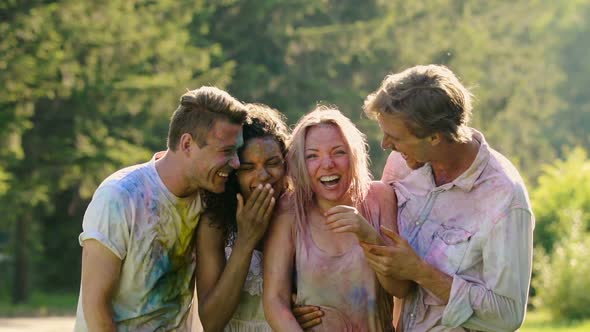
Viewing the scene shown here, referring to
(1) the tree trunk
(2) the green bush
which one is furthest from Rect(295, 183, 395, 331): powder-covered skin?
(1) the tree trunk

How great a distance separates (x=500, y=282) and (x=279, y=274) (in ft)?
3.72

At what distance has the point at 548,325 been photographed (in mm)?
18984

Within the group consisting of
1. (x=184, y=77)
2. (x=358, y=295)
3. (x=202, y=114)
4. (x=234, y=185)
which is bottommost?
(x=358, y=295)

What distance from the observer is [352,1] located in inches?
1425

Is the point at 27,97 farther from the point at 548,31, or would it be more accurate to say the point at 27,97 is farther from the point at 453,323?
the point at 548,31

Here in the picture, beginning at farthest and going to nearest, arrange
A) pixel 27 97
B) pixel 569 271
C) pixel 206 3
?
1. pixel 206 3
2. pixel 27 97
3. pixel 569 271

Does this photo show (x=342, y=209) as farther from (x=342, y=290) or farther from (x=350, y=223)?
(x=342, y=290)

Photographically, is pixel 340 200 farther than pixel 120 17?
No

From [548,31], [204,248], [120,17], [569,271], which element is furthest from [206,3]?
[548,31]

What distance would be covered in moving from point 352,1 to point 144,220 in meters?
31.4

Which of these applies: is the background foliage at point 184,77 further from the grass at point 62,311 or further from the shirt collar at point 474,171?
the shirt collar at point 474,171

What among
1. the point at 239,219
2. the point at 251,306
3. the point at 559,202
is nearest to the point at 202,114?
the point at 239,219

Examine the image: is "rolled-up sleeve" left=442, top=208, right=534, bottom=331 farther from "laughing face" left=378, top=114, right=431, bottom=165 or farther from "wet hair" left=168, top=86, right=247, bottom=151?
"wet hair" left=168, top=86, right=247, bottom=151

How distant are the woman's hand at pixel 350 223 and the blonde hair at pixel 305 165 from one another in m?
0.39
